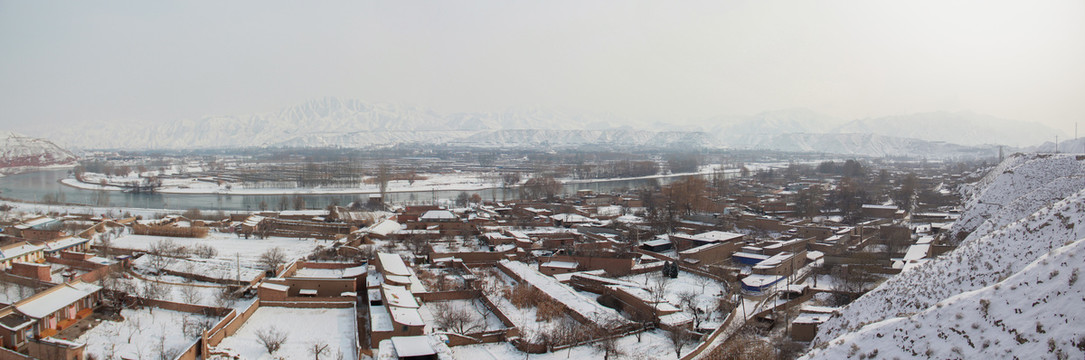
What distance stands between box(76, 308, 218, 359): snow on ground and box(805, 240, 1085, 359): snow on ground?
7.01m

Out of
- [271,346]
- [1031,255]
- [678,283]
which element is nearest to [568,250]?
[678,283]

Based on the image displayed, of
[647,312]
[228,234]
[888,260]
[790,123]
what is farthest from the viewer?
[790,123]

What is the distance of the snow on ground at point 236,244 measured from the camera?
12953 millimetres

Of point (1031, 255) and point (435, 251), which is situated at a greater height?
point (1031, 255)

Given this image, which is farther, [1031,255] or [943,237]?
[943,237]

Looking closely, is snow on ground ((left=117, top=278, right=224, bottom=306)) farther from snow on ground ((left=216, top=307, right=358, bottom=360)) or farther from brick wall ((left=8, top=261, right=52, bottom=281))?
brick wall ((left=8, top=261, right=52, bottom=281))

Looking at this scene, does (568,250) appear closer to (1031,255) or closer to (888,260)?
(888,260)

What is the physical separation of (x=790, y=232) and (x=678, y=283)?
20.9 ft

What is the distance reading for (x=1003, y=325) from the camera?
4543 millimetres

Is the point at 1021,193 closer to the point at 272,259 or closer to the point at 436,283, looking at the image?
the point at 436,283

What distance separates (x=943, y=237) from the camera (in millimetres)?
13562

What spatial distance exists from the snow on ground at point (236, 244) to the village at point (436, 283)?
8 centimetres

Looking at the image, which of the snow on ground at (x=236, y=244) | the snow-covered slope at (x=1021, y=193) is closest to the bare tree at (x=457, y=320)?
the snow on ground at (x=236, y=244)

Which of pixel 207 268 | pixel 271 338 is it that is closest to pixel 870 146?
pixel 207 268
